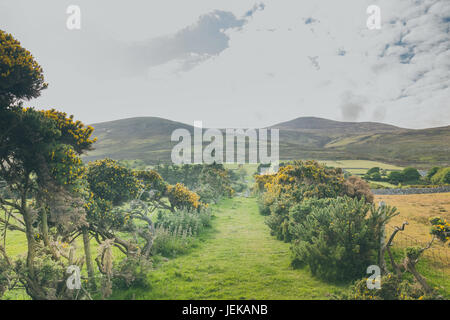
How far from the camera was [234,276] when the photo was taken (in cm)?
632

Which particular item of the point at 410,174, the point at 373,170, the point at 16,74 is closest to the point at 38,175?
the point at 16,74

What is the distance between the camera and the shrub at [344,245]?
592 cm

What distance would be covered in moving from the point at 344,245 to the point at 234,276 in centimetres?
322

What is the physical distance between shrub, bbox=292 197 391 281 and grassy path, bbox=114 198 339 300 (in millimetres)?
467

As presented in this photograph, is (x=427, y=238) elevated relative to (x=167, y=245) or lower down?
elevated

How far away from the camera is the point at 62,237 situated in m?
5.62

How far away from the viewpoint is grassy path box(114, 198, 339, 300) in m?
5.44

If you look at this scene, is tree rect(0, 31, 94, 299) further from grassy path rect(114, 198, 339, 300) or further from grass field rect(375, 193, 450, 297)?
grass field rect(375, 193, 450, 297)

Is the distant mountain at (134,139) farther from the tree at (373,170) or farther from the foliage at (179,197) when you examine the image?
the foliage at (179,197)

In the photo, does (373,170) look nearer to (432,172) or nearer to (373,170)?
(373,170)
